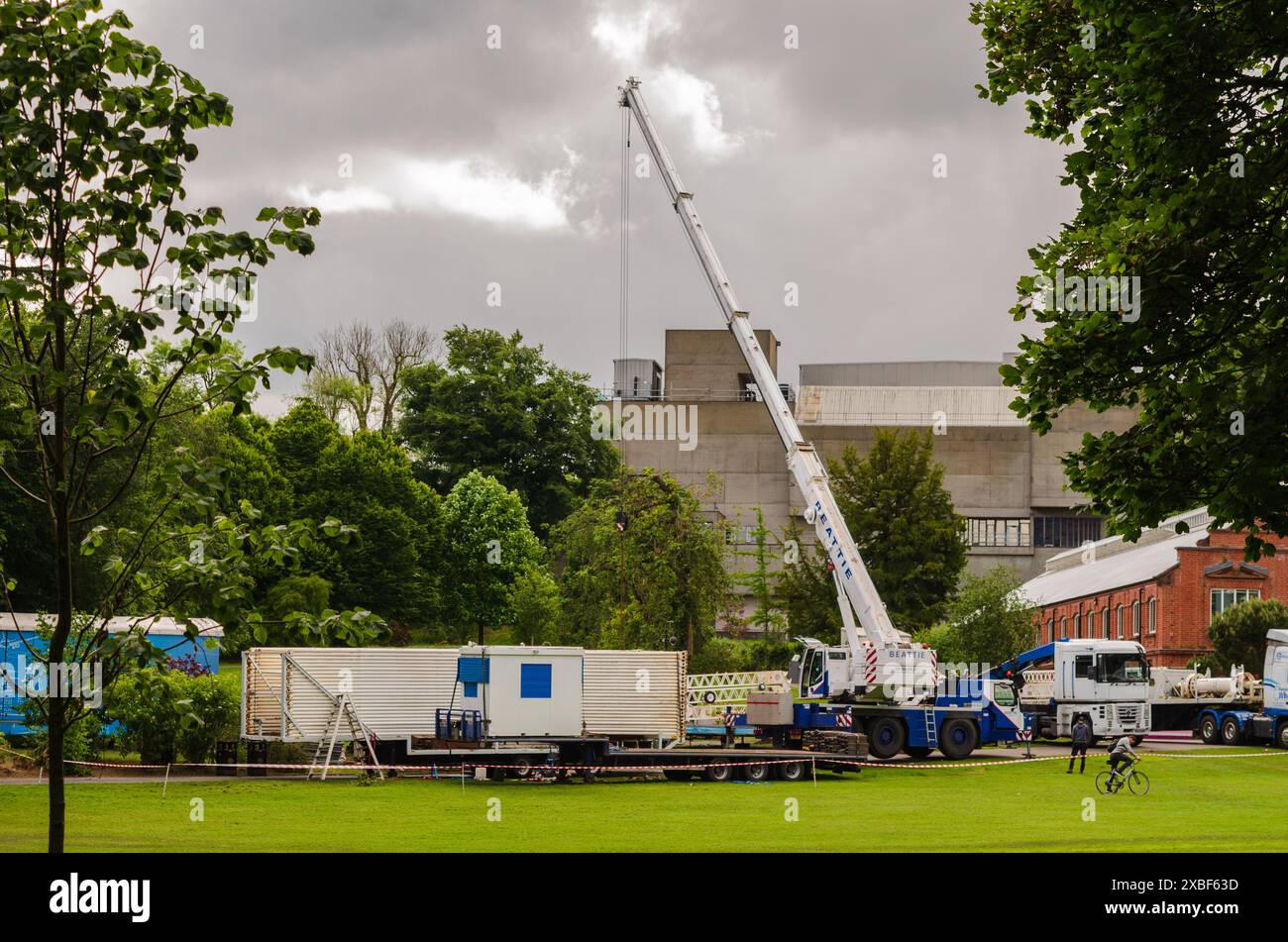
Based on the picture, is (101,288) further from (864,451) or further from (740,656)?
(864,451)

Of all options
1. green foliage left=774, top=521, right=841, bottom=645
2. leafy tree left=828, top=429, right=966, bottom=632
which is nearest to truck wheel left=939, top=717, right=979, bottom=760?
green foliage left=774, top=521, right=841, bottom=645

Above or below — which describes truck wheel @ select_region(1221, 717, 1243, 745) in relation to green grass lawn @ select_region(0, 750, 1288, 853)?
below

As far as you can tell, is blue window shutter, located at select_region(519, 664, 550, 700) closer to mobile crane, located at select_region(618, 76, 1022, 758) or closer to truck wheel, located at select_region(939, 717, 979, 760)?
mobile crane, located at select_region(618, 76, 1022, 758)

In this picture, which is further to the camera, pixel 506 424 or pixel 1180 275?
pixel 506 424

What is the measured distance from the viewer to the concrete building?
99.8 meters

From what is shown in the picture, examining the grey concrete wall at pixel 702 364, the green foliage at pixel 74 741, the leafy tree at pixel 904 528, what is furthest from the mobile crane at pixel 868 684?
the grey concrete wall at pixel 702 364

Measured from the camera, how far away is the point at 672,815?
83.8ft

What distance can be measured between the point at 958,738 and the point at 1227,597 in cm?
3105

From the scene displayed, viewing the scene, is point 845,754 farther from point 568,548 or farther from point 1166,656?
point 1166,656

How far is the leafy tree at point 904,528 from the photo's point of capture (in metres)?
62.7

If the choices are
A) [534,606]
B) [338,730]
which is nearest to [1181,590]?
[534,606]

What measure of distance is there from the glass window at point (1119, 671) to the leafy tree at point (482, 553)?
4139 cm

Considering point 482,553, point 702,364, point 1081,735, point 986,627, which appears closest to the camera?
point 1081,735

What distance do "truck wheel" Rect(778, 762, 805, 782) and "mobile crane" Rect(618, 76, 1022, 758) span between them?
10.2 ft
